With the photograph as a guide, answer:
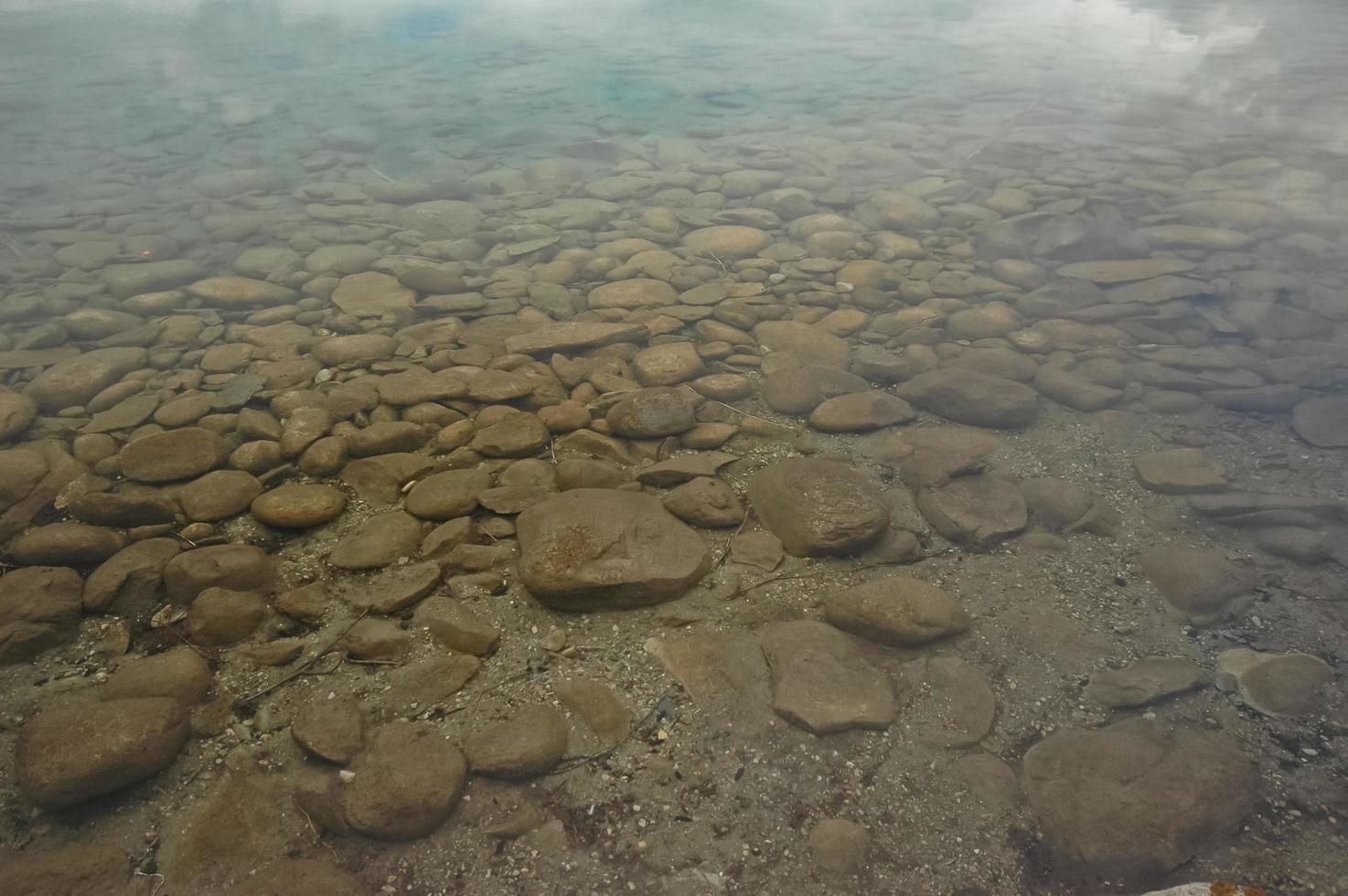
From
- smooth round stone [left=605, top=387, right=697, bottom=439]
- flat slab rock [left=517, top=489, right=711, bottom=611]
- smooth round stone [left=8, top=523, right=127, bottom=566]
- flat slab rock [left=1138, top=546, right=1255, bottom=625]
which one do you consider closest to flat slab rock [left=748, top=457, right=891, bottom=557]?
flat slab rock [left=517, top=489, right=711, bottom=611]

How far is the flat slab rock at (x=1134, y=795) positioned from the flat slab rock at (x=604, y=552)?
124 centimetres

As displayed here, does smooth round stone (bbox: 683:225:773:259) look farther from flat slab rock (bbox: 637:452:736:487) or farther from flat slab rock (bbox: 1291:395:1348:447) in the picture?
flat slab rock (bbox: 1291:395:1348:447)

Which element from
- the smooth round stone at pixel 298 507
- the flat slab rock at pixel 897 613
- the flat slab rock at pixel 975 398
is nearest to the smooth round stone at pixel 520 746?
the flat slab rock at pixel 897 613

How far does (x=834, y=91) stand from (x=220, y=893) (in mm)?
10149

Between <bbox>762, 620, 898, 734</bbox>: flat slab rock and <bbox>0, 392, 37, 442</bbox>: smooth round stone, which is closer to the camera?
<bbox>762, 620, 898, 734</bbox>: flat slab rock

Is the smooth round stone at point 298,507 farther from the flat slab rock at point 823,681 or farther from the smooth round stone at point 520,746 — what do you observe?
the flat slab rock at point 823,681

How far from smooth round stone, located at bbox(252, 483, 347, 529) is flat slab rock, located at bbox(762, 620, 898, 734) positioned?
1.76 m

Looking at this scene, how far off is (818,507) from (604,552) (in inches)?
33.9

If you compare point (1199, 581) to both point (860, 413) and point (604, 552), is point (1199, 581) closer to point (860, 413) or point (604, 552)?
point (860, 413)

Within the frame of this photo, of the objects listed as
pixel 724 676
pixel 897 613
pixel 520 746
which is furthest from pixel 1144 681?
pixel 520 746

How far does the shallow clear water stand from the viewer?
2.08 metres

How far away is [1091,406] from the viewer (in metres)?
3.85

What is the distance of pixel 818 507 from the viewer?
301cm

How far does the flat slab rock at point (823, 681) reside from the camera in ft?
7.59
